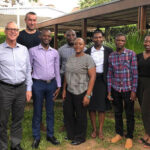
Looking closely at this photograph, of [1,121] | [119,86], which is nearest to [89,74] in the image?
[119,86]

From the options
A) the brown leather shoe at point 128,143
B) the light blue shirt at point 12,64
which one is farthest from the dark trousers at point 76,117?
the light blue shirt at point 12,64

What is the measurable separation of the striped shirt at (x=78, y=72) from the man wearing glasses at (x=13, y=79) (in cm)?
68

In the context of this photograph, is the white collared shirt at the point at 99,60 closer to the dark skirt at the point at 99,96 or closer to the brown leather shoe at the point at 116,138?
the dark skirt at the point at 99,96

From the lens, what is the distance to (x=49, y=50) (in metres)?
3.50

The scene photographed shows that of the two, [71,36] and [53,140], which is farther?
[71,36]

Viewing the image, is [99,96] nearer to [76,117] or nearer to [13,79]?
[76,117]

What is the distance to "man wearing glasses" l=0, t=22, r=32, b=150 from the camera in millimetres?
2973

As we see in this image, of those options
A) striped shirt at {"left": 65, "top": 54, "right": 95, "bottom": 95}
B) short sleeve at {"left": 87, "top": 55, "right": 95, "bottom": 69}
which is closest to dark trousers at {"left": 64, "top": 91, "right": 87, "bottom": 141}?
striped shirt at {"left": 65, "top": 54, "right": 95, "bottom": 95}

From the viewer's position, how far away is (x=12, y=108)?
3.21m

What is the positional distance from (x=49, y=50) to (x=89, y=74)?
0.76 metres

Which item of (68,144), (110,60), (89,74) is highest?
(110,60)

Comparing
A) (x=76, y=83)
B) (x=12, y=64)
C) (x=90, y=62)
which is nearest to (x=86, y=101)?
(x=76, y=83)

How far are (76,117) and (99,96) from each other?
0.55 meters

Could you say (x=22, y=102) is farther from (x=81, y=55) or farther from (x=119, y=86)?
(x=119, y=86)
